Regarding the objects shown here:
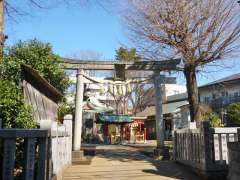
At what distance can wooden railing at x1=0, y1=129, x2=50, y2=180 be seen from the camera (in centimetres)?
438

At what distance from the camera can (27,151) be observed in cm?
504

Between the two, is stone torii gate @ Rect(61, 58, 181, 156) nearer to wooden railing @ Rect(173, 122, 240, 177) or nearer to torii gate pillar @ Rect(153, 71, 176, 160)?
torii gate pillar @ Rect(153, 71, 176, 160)

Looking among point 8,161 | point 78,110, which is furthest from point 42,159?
point 78,110

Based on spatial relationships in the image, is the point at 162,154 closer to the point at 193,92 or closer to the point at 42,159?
the point at 193,92

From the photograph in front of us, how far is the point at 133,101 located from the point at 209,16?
28.3 metres

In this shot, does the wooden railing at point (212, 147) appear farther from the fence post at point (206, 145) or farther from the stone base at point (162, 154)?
the stone base at point (162, 154)

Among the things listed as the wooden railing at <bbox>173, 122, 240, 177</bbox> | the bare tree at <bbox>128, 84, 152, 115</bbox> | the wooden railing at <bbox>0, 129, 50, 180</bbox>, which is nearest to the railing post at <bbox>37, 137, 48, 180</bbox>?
the wooden railing at <bbox>0, 129, 50, 180</bbox>

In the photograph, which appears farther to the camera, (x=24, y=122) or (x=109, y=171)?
(x=109, y=171)

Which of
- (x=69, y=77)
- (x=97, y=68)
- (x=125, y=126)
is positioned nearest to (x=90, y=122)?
(x=125, y=126)

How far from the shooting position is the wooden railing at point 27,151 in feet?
14.4

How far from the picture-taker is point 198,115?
12992 mm

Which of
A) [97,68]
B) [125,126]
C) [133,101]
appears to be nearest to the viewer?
[97,68]

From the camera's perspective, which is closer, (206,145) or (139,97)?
(206,145)

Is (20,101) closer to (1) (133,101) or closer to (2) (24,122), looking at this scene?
(2) (24,122)
